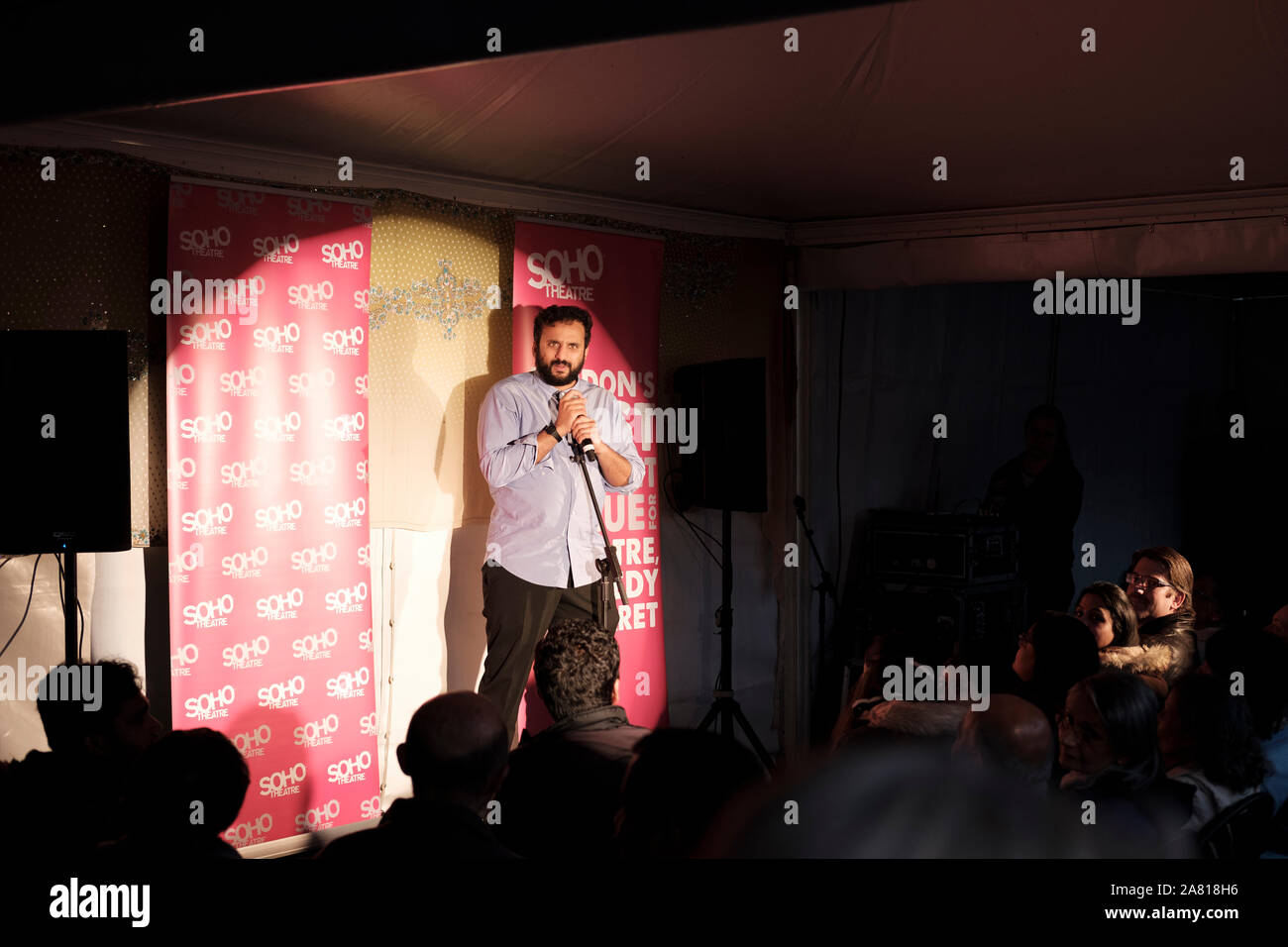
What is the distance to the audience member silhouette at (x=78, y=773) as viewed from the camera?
2289 mm

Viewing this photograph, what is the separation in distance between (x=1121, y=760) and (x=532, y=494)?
2451 mm

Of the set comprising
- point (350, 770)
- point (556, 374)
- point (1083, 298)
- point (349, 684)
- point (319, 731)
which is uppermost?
point (1083, 298)

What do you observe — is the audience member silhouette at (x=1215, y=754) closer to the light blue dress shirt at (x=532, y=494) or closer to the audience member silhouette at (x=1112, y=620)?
the audience member silhouette at (x=1112, y=620)

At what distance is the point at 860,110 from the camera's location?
348cm

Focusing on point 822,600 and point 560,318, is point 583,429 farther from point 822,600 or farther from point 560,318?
point 822,600

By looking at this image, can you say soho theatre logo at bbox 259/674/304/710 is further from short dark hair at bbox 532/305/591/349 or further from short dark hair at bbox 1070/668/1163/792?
short dark hair at bbox 1070/668/1163/792

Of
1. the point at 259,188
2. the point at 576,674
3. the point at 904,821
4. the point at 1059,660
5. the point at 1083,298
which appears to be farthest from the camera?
the point at 1083,298

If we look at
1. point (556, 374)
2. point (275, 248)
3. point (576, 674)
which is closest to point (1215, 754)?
point (576, 674)

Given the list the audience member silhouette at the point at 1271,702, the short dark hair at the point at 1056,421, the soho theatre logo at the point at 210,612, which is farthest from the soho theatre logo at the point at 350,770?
the short dark hair at the point at 1056,421

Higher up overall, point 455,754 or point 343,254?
point 343,254

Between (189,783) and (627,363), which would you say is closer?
(189,783)
